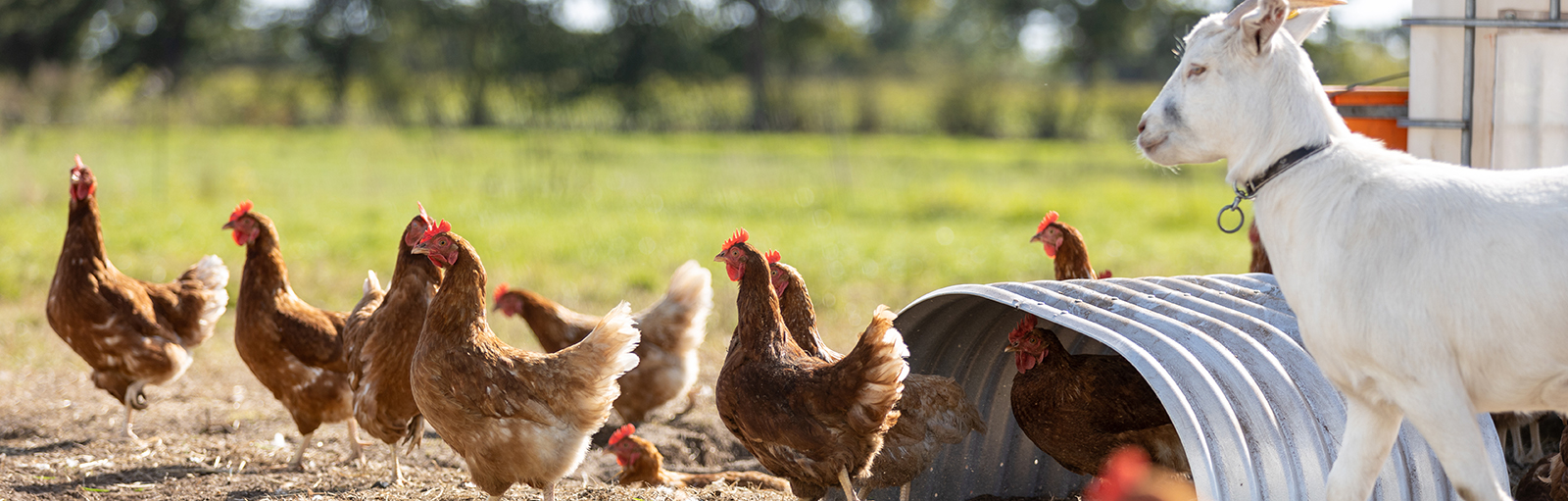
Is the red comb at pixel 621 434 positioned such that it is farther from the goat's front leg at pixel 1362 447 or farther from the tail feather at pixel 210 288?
the goat's front leg at pixel 1362 447

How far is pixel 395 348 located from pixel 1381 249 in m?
3.84

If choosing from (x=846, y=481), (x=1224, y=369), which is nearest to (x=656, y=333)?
(x=846, y=481)

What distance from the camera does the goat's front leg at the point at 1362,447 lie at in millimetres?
2850

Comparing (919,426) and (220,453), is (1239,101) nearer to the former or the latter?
(919,426)

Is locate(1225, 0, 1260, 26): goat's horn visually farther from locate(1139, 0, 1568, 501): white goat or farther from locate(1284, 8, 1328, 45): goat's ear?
locate(1284, 8, 1328, 45): goat's ear

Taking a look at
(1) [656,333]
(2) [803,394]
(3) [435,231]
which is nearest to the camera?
(2) [803,394]

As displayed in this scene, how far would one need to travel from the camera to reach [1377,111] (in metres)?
5.66

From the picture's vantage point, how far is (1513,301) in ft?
Answer: 8.42

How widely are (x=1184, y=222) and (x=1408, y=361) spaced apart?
12.5 meters

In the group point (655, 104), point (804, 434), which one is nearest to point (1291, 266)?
point (804, 434)

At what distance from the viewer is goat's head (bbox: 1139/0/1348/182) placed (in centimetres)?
276

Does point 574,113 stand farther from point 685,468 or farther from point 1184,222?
point 685,468

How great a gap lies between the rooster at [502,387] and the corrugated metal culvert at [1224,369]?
1323mm

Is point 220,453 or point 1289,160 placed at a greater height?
point 1289,160
